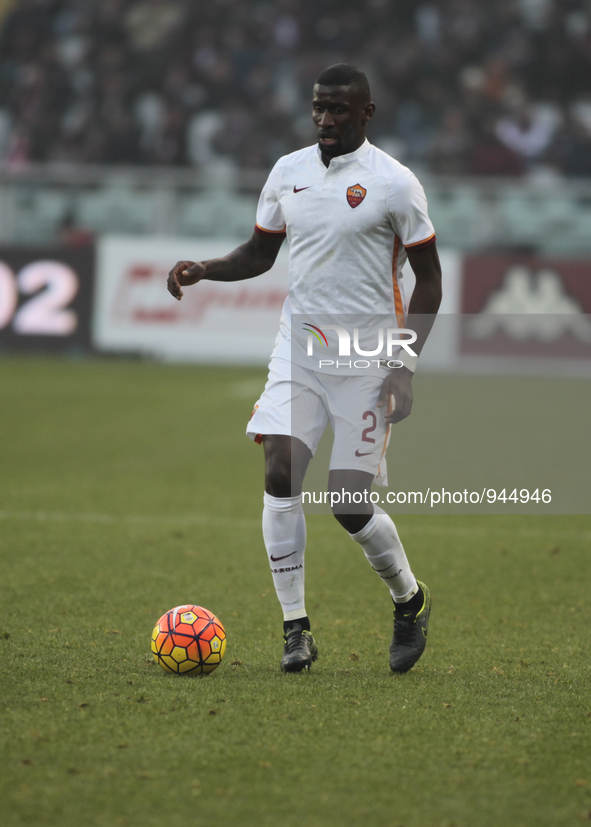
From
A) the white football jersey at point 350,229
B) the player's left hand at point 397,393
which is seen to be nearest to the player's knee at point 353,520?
the player's left hand at point 397,393

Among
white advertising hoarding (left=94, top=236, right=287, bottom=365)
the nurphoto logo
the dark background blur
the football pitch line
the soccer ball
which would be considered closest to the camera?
the soccer ball

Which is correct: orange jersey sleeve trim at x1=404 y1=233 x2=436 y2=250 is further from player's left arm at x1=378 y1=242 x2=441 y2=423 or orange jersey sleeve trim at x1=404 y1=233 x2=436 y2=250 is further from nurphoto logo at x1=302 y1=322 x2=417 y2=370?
nurphoto logo at x1=302 y1=322 x2=417 y2=370

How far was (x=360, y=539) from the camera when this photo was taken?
3824 mm

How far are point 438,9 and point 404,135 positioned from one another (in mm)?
3342

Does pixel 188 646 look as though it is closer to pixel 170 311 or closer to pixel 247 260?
pixel 247 260

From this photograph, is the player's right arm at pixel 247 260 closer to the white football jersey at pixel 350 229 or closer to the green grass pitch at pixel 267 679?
the white football jersey at pixel 350 229

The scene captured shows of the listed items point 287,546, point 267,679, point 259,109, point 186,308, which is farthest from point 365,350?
point 259,109

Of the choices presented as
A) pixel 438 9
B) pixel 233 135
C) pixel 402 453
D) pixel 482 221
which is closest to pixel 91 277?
pixel 233 135

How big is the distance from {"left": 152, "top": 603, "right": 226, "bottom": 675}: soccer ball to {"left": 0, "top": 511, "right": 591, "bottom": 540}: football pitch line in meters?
3.05

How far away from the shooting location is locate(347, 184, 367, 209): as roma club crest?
3.73 m

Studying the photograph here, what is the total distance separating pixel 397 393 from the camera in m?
3.74

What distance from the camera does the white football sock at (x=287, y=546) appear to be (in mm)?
3854

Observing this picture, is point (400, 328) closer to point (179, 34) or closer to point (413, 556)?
point (413, 556)

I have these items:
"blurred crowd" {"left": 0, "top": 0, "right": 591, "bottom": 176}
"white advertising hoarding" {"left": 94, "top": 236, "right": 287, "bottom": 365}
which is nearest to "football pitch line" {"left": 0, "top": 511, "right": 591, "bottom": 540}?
"white advertising hoarding" {"left": 94, "top": 236, "right": 287, "bottom": 365}
